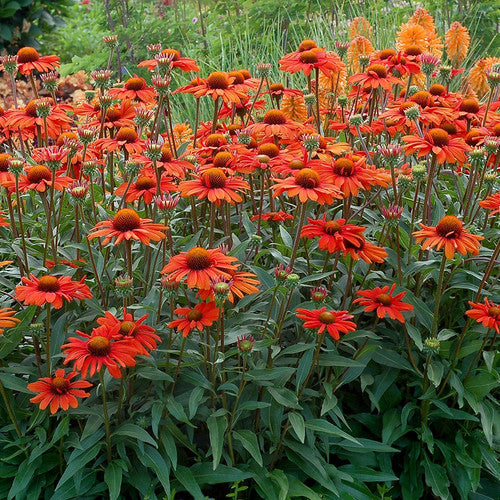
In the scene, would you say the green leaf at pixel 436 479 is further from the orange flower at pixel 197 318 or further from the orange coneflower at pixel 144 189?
the orange coneflower at pixel 144 189

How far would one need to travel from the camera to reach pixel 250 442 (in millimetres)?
1863

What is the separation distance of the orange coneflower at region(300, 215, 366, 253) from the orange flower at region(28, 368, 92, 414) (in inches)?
29.1

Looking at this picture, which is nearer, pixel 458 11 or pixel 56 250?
pixel 56 250

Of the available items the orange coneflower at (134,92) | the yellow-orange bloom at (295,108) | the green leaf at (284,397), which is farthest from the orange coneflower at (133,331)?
the yellow-orange bloom at (295,108)

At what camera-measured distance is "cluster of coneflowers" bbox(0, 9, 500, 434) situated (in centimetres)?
174

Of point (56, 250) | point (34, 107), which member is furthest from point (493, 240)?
point (34, 107)

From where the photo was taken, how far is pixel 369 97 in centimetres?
Result: 277

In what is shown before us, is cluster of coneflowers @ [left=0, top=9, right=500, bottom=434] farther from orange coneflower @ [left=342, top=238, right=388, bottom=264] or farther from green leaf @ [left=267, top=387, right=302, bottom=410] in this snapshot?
green leaf @ [left=267, top=387, right=302, bottom=410]

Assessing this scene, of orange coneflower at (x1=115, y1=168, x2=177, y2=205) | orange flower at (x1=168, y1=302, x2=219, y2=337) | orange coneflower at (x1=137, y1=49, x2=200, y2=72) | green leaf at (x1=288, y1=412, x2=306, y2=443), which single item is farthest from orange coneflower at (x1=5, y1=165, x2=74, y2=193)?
green leaf at (x1=288, y1=412, x2=306, y2=443)

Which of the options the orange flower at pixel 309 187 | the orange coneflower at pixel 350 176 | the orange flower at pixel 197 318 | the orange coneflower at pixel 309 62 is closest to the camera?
the orange flower at pixel 197 318

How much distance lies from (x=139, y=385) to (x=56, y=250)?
1.84 ft

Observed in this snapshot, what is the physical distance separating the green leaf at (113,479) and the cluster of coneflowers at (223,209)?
0.71 ft

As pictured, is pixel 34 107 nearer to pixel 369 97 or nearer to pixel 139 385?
pixel 139 385

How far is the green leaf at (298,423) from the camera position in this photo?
1813mm
